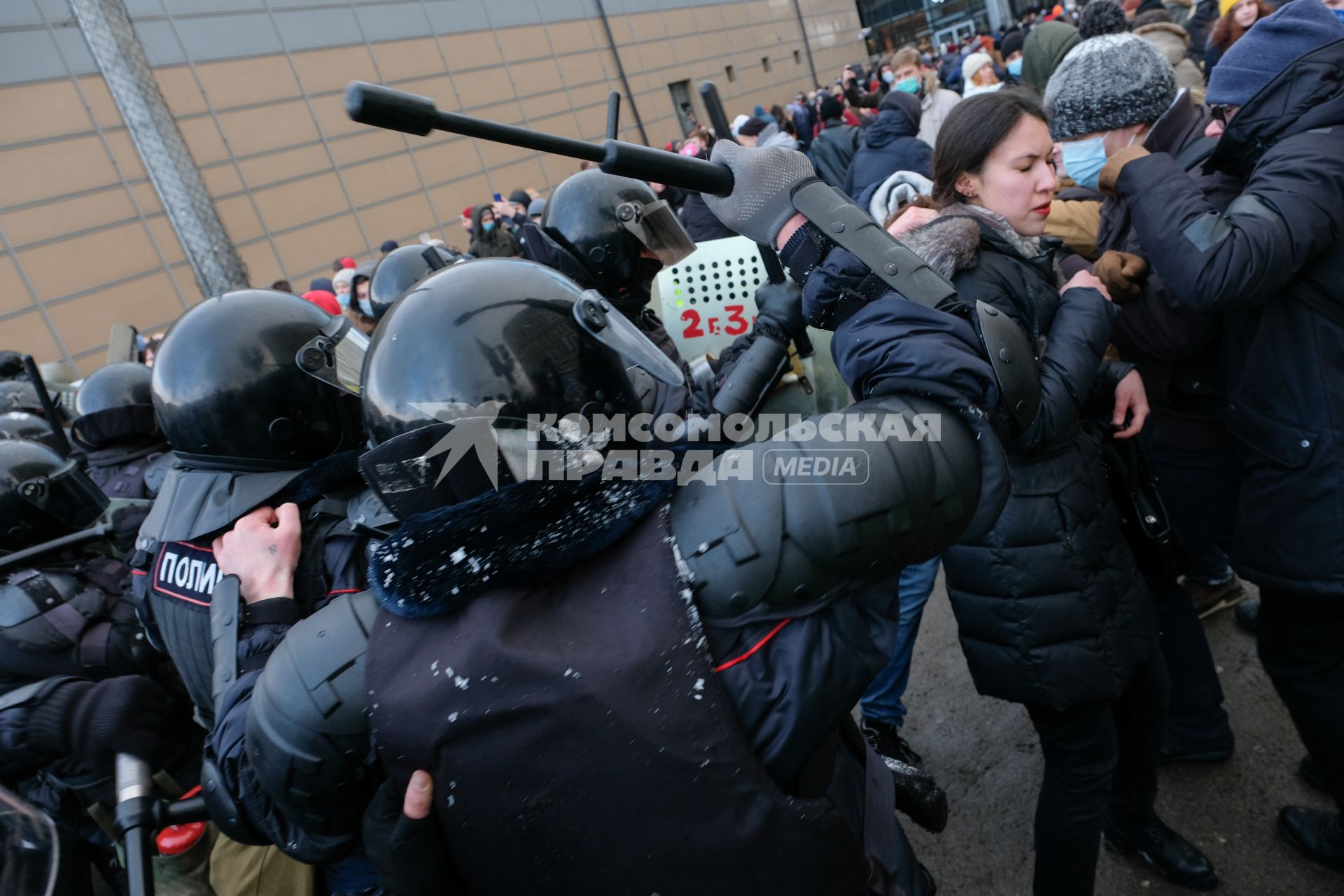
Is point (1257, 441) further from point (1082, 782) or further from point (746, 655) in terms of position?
point (746, 655)

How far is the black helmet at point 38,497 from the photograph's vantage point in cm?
254

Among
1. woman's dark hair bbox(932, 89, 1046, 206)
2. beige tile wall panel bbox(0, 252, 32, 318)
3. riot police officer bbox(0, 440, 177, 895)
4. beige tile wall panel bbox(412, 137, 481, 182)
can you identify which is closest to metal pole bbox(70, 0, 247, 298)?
beige tile wall panel bbox(0, 252, 32, 318)

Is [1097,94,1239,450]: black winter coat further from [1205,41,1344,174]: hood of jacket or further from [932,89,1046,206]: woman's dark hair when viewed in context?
[932,89,1046,206]: woman's dark hair

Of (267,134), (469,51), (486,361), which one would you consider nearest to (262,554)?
(486,361)

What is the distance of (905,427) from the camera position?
3.36ft

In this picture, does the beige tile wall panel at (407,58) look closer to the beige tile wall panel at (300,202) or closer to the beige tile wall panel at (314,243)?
the beige tile wall panel at (300,202)

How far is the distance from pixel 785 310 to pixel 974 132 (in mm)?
778

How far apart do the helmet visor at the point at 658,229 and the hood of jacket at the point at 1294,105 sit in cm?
142

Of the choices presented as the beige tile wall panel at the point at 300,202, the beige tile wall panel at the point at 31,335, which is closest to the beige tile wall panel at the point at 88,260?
the beige tile wall panel at the point at 31,335

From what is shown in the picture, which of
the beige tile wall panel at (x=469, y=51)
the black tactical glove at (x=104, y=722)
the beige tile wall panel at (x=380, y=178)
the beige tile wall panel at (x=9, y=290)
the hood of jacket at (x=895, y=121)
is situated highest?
the beige tile wall panel at (x=469, y=51)

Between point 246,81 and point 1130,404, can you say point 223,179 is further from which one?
point 1130,404

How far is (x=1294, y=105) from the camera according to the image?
5.48 feet

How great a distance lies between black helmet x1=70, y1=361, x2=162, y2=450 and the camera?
10.9ft

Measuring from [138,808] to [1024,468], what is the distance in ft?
5.97
